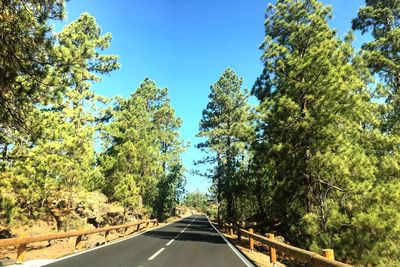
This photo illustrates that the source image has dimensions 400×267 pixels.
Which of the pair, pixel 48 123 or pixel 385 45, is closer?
pixel 48 123

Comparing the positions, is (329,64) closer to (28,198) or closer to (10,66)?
(10,66)

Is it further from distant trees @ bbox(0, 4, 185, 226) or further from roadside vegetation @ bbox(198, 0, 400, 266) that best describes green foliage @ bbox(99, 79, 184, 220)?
roadside vegetation @ bbox(198, 0, 400, 266)

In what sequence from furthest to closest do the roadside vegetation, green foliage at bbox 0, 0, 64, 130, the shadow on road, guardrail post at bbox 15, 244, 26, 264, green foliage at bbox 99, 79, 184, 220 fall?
green foliage at bbox 99, 79, 184, 220, the shadow on road, the roadside vegetation, guardrail post at bbox 15, 244, 26, 264, green foliage at bbox 0, 0, 64, 130

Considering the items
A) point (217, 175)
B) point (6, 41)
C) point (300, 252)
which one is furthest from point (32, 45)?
point (217, 175)

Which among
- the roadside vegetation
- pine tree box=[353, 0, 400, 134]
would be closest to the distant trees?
the roadside vegetation

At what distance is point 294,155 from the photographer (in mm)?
15781

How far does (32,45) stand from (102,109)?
27989mm

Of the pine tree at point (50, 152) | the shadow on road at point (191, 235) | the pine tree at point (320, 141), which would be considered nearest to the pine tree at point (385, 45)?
the pine tree at point (320, 141)

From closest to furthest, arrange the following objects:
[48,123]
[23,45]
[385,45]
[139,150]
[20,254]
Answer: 1. [23,45]
2. [20,254]
3. [48,123]
4. [385,45]
5. [139,150]

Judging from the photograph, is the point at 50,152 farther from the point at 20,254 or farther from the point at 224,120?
the point at 224,120

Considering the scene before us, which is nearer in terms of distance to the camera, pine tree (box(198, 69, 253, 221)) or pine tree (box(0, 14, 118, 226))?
pine tree (box(0, 14, 118, 226))

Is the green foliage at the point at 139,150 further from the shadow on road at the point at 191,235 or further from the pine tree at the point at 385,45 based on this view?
the pine tree at the point at 385,45

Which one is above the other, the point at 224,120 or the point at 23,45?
the point at 224,120

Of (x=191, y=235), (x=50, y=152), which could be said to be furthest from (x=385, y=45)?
(x=50, y=152)
